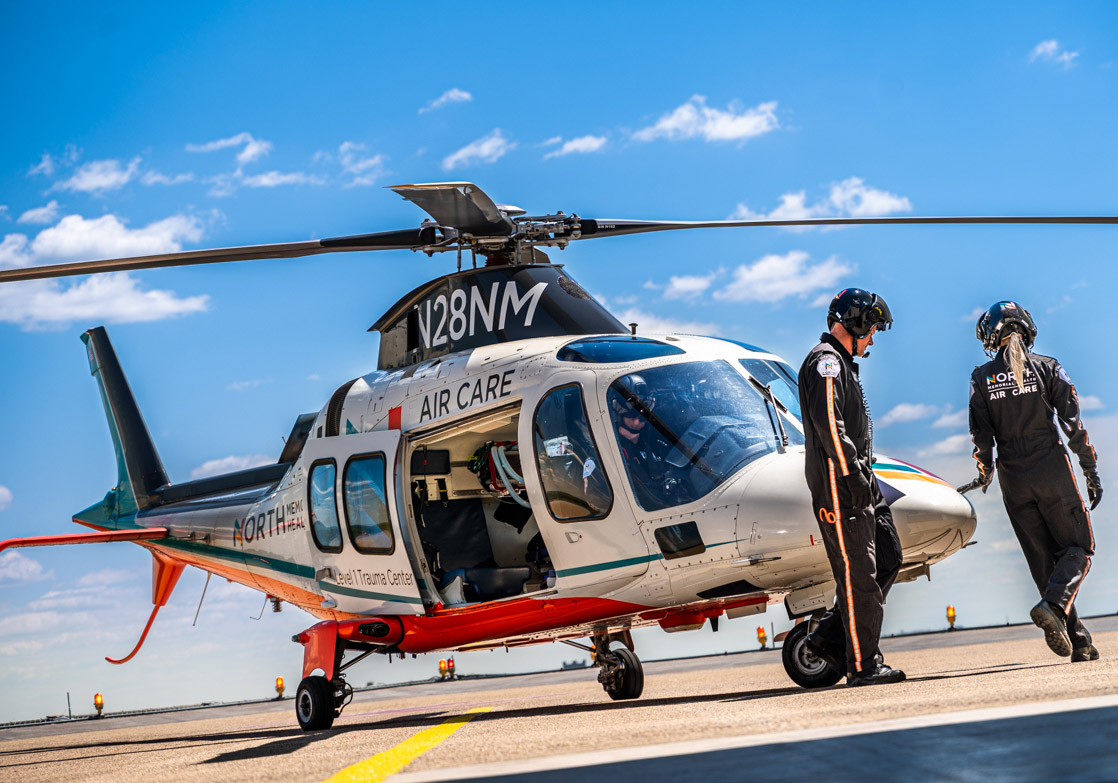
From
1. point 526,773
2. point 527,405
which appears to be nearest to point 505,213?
point 527,405

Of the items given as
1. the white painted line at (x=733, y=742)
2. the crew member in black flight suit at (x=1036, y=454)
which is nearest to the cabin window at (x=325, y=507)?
the crew member in black flight suit at (x=1036, y=454)

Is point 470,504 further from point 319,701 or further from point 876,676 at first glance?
point 876,676

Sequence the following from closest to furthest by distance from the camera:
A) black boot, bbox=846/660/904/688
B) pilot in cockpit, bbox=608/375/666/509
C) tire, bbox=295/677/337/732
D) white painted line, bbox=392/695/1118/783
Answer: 1. white painted line, bbox=392/695/1118/783
2. black boot, bbox=846/660/904/688
3. pilot in cockpit, bbox=608/375/666/509
4. tire, bbox=295/677/337/732

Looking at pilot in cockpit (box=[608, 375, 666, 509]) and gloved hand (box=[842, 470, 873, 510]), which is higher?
pilot in cockpit (box=[608, 375, 666, 509])

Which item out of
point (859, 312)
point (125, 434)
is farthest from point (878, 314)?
point (125, 434)

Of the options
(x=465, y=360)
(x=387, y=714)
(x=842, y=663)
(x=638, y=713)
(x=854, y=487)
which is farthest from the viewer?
(x=387, y=714)

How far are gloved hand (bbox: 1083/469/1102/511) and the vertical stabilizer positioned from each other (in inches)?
407

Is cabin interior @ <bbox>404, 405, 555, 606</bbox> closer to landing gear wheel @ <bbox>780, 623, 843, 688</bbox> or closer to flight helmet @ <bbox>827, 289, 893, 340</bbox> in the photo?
landing gear wheel @ <bbox>780, 623, 843, 688</bbox>

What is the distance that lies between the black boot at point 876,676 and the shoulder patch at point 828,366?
175 cm

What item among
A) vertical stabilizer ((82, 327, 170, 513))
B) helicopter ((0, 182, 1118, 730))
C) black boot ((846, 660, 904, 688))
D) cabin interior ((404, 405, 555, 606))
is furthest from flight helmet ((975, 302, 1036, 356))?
vertical stabilizer ((82, 327, 170, 513))

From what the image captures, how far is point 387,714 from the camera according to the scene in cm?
1198

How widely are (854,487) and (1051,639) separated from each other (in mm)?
1955

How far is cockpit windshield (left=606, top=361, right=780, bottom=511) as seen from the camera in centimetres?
761

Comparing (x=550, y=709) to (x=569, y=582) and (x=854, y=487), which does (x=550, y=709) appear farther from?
(x=854, y=487)
